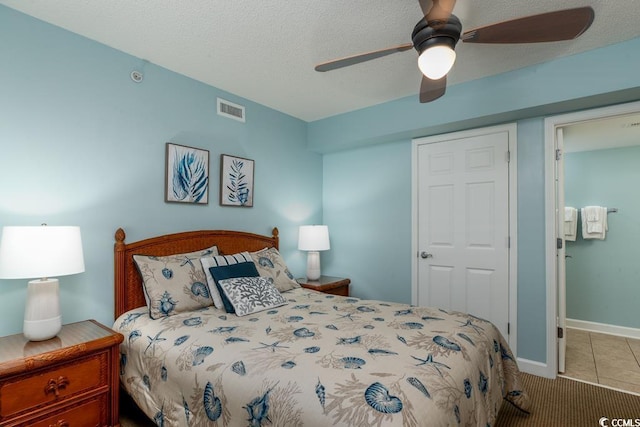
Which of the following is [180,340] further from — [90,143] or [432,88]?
[432,88]

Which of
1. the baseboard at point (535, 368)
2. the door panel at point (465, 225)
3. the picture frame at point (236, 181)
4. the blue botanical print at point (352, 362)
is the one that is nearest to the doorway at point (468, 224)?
the door panel at point (465, 225)

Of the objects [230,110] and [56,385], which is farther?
[230,110]

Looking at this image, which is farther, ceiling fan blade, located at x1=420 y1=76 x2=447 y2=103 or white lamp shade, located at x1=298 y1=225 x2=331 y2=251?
white lamp shade, located at x1=298 y1=225 x2=331 y2=251

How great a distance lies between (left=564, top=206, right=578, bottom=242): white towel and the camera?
406 cm

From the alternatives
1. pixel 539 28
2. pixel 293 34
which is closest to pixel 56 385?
pixel 293 34

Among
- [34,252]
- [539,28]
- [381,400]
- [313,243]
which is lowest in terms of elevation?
[381,400]

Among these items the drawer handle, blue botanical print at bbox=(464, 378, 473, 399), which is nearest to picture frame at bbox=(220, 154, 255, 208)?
the drawer handle

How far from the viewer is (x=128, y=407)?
2188 millimetres

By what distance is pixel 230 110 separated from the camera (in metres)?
3.08

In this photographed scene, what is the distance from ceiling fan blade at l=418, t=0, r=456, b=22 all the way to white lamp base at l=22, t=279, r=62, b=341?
Answer: 2385mm

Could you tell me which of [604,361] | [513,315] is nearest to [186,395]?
[513,315]

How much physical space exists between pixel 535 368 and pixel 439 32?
277cm

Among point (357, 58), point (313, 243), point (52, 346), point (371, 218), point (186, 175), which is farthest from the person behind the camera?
point (371, 218)

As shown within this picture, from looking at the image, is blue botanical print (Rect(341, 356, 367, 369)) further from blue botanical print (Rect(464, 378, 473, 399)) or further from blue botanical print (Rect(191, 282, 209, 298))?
blue botanical print (Rect(191, 282, 209, 298))
